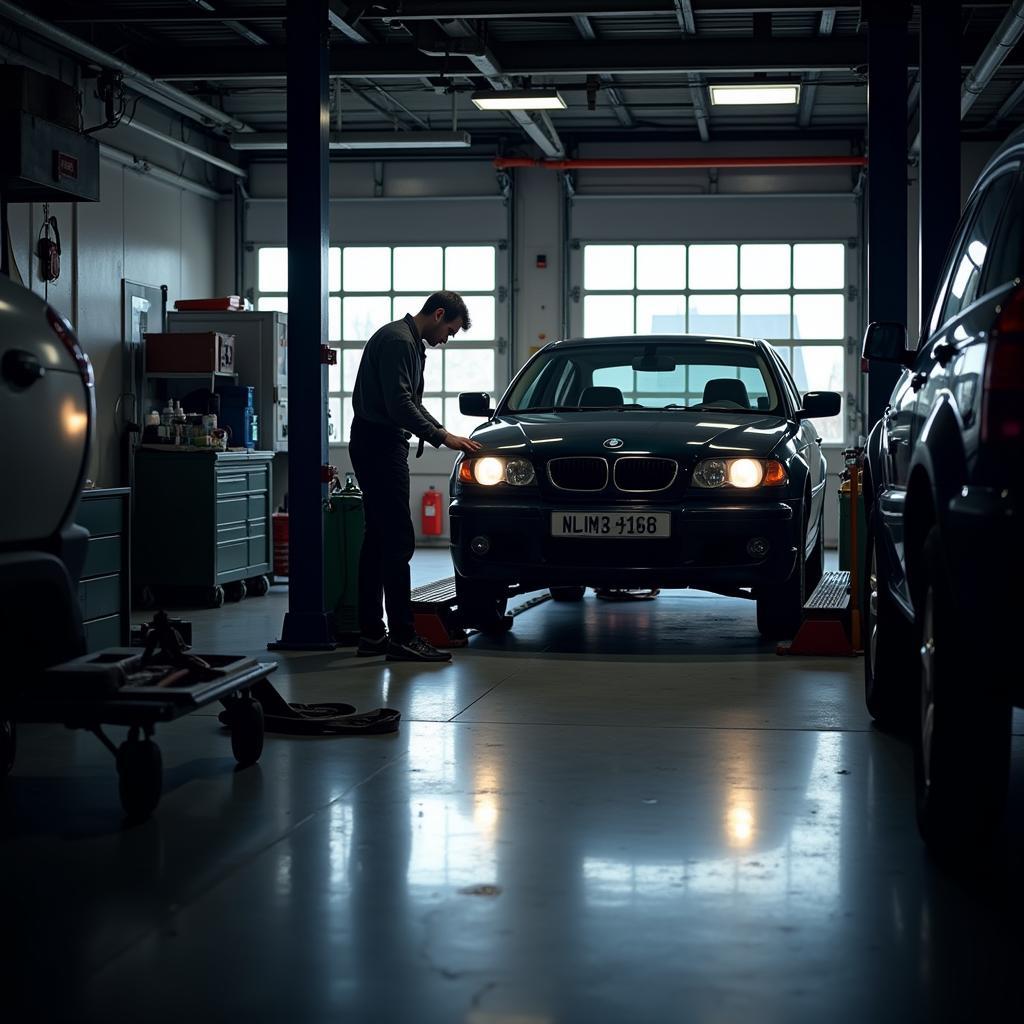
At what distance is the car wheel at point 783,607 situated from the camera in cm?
737

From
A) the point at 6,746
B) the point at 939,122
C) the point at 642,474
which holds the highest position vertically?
the point at 939,122

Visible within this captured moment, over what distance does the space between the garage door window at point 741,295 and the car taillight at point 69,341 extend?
13705mm

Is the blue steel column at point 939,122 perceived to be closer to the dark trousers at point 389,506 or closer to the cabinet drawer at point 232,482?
the dark trousers at point 389,506

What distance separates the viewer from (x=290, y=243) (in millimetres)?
7477

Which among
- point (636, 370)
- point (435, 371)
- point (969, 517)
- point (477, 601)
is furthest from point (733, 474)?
point (435, 371)

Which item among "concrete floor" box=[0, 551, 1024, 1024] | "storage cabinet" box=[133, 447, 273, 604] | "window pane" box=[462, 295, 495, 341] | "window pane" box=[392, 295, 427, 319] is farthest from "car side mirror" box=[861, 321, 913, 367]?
"window pane" box=[392, 295, 427, 319]

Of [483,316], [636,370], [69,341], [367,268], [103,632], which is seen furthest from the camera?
[367,268]

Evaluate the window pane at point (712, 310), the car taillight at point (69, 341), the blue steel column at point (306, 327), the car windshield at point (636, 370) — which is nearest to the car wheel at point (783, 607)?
the car windshield at point (636, 370)

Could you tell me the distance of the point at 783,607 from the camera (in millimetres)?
7473

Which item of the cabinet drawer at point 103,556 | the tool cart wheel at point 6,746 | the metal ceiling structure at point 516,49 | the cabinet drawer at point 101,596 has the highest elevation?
the metal ceiling structure at point 516,49

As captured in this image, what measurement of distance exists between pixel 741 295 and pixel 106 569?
11.9 m

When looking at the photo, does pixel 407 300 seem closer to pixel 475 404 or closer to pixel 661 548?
pixel 475 404

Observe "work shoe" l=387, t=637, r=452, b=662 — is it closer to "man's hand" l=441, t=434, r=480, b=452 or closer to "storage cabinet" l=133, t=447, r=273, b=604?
"man's hand" l=441, t=434, r=480, b=452

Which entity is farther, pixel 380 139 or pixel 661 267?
pixel 661 267
